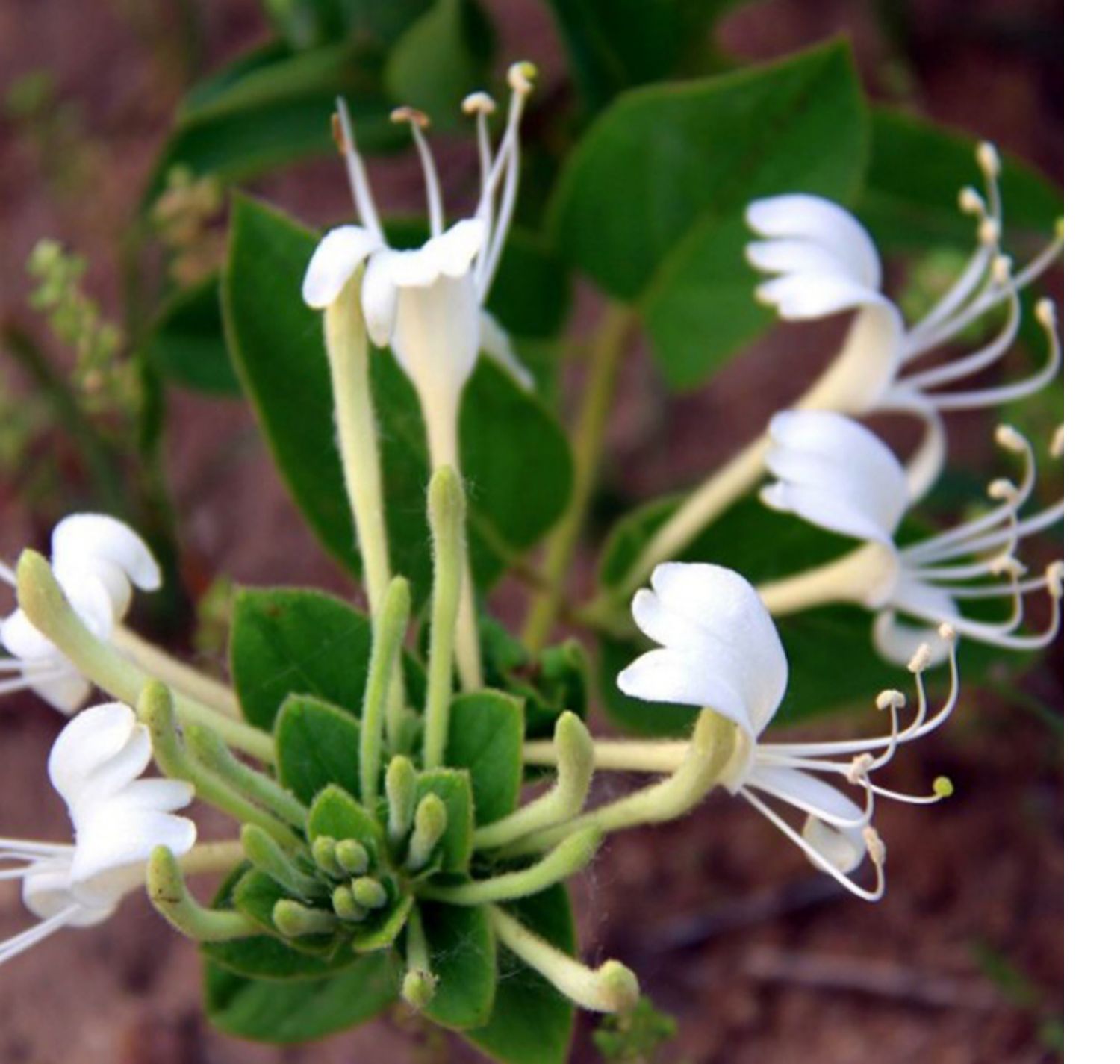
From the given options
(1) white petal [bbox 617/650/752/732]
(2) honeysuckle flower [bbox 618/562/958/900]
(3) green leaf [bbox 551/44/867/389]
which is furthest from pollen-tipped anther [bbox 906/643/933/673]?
(3) green leaf [bbox 551/44/867/389]

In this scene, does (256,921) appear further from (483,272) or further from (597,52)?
(597,52)

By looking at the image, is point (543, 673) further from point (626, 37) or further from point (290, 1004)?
point (626, 37)

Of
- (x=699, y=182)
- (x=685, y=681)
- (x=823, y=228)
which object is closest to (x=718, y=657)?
(x=685, y=681)

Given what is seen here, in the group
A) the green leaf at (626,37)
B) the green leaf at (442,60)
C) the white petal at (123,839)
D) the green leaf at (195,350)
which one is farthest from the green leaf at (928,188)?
the white petal at (123,839)

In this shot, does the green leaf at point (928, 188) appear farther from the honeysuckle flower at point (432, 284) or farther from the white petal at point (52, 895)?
the white petal at point (52, 895)

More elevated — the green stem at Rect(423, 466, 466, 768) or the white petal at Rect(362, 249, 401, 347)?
the white petal at Rect(362, 249, 401, 347)

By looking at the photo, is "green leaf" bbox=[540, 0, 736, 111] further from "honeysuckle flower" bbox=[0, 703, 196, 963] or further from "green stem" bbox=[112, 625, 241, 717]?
"honeysuckle flower" bbox=[0, 703, 196, 963]
